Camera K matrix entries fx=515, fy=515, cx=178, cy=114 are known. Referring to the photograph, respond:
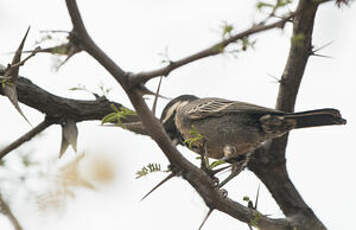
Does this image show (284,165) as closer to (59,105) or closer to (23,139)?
(59,105)

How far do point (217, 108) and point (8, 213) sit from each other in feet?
12.0

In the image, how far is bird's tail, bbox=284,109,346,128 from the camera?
4.71m

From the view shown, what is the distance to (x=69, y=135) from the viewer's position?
449cm

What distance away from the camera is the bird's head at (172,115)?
5846 mm

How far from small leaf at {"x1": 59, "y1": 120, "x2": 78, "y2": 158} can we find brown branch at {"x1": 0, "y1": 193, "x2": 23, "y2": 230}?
1.77 meters

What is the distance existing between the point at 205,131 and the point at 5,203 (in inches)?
131

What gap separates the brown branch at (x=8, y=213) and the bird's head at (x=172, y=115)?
3.56 meters

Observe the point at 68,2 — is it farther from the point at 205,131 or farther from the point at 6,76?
the point at 205,131

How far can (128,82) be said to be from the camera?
7.63 ft

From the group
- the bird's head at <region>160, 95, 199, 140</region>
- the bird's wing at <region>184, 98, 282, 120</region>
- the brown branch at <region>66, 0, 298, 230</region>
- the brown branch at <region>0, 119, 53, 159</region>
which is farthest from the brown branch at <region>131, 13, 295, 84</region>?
the bird's head at <region>160, 95, 199, 140</region>

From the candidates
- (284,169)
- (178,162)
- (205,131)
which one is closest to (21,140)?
(178,162)

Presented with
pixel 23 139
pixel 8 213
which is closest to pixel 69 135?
pixel 23 139

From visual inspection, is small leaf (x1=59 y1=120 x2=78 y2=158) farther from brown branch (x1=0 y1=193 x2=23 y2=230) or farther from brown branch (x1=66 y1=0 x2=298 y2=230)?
brown branch (x1=0 y1=193 x2=23 y2=230)

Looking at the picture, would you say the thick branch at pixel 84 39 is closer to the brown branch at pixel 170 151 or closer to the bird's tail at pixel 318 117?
the brown branch at pixel 170 151
